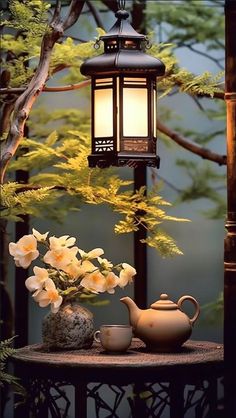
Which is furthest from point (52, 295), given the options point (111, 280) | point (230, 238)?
point (230, 238)

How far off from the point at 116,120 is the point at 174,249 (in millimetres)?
644

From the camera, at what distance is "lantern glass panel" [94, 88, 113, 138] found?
3811mm

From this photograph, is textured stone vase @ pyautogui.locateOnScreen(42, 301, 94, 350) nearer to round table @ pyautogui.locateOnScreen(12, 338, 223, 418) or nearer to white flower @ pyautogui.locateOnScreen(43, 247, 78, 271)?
round table @ pyautogui.locateOnScreen(12, 338, 223, 418)

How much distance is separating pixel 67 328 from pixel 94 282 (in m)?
0.22

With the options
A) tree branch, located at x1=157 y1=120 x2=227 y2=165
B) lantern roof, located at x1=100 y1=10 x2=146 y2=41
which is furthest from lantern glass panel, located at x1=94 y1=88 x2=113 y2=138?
tree branch, located at x1=157 y1=120 x2=227 y2=165

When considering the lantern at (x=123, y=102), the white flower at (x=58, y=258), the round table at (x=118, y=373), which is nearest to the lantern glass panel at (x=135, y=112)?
the lantern at (x=123, y=102)

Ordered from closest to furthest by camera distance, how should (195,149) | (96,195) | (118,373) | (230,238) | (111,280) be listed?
(118,373)
(230,238)
(111,280)
(96,195)
(195,149)

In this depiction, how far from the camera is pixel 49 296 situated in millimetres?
3740

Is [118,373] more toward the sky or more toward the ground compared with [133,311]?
more toward the ground

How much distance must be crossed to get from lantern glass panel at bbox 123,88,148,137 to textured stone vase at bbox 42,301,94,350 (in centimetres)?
77

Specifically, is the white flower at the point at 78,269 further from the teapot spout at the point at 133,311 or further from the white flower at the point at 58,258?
the teapot spout at the point at 133,311

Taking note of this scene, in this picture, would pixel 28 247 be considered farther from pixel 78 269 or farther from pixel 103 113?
pixel 103 113

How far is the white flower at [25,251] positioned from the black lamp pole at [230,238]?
81 centimetres

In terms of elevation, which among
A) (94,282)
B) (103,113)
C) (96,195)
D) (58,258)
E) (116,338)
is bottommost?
(116,338)
